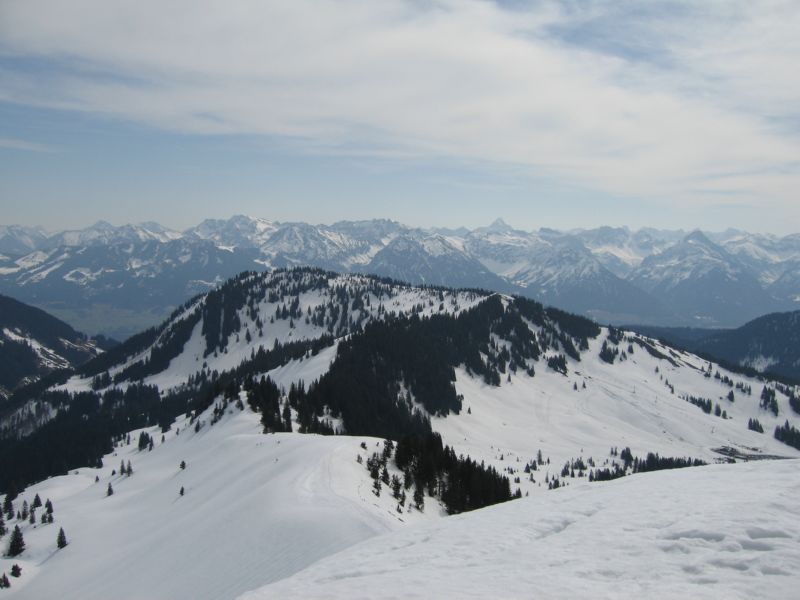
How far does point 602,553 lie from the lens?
61.1 ft

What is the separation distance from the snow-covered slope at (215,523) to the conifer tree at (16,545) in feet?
3.27

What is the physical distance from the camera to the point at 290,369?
7313 inches

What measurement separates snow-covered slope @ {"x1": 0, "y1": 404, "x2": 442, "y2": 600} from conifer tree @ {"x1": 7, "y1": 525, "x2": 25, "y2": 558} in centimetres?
100

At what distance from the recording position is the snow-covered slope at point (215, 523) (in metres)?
37.6

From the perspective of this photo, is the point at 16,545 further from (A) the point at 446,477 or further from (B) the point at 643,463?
(B) the point at 643,463

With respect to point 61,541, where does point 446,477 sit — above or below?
above

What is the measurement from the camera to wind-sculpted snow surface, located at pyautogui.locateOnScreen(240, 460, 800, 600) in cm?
1538

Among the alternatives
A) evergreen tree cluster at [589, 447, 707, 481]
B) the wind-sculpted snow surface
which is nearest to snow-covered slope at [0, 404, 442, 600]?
the wind-sculpted snow surface

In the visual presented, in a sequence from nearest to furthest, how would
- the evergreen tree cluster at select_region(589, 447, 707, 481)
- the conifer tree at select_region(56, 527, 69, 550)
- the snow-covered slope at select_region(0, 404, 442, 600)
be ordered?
the snow-covered slope at select_region(0, 404, 442, 600), the conifer tree at select_region(56, 527, 69, 550), the evergreen tree cluster at select_region(589, 447, 707, 481)

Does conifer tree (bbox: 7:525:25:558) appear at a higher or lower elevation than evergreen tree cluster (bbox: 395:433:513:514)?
lower

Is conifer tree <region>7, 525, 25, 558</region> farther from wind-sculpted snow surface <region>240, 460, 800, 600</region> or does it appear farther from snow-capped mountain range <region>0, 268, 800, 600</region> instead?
wind-sculpted snow surface <region>240, 460, 800, 600</region>

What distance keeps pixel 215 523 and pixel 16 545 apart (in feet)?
148

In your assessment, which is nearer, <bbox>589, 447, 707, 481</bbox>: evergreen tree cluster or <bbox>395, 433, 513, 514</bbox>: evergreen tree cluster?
<bbox>395, 433, 513, 514</bbox>: evergreen tree cluster

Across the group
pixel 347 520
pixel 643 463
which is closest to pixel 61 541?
pixel 347 520
